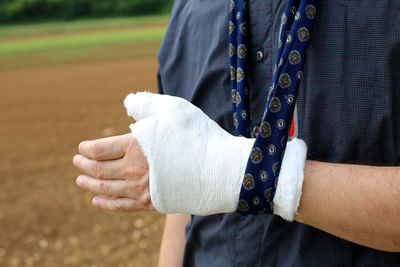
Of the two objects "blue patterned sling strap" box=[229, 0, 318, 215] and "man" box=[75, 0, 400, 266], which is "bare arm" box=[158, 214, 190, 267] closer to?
"man" box=[75, 0, 400, 266]

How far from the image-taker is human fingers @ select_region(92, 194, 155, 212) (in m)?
0.90

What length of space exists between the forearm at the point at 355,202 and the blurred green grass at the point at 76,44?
11.7m

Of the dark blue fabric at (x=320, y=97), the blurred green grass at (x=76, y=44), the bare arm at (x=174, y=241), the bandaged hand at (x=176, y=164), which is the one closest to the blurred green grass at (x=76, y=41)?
the blurred green grass at (x=76, y=44)

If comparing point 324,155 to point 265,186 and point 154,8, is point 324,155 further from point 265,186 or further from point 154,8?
point 154,8

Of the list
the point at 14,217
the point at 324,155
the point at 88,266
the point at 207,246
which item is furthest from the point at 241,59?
the point at 14,217

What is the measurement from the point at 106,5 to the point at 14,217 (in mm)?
26358

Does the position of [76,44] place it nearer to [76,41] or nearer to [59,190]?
[76,41]

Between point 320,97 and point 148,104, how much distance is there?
37 centimetres

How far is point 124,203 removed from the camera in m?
0.91

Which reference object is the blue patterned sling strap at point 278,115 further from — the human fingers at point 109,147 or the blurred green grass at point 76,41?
the blurred green grass at point 76,41

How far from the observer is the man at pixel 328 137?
2.63 feet

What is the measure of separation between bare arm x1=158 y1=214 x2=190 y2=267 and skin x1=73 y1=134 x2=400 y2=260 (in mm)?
399

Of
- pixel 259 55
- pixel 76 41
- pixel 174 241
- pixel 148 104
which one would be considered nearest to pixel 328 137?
pixel 259 55

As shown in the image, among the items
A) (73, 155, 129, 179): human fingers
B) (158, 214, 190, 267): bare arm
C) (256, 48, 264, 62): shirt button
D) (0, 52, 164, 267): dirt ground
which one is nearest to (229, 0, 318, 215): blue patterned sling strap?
(256, 48, 264, 62): shirt button
